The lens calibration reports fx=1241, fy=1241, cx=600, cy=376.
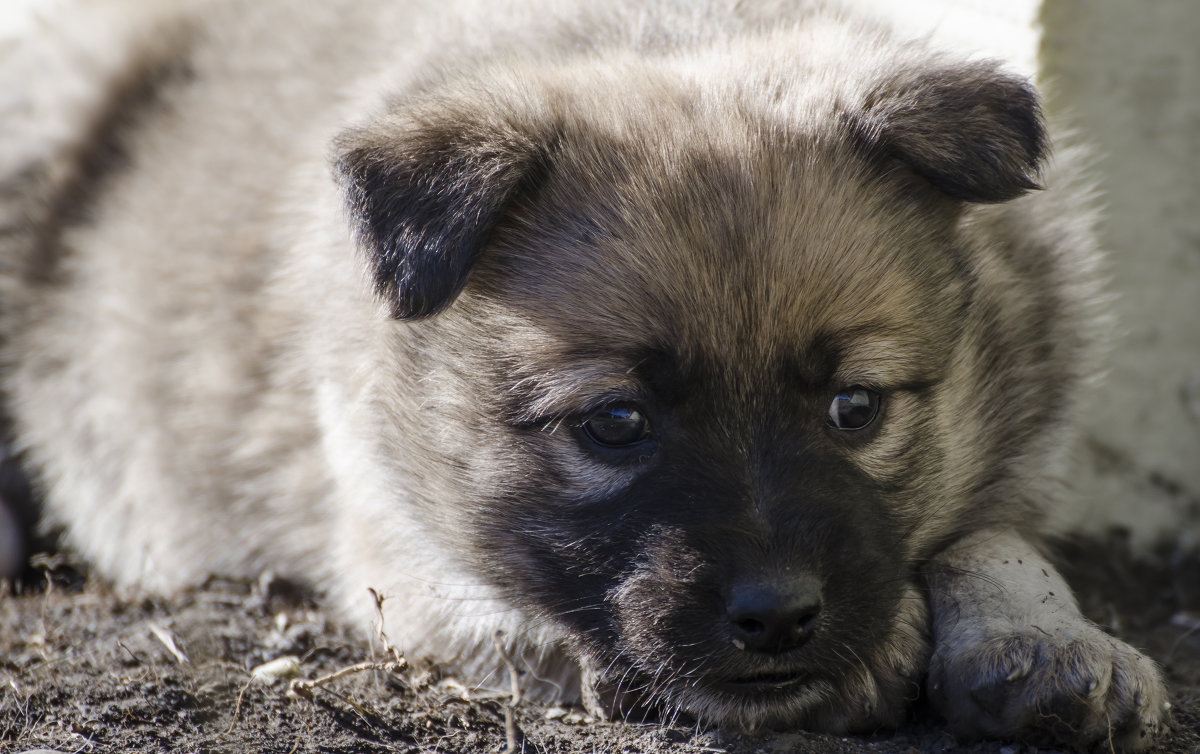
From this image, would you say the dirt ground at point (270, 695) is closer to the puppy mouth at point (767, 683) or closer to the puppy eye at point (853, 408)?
the puppy mouth at point (767, 683)

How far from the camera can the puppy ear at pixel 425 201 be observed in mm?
2900

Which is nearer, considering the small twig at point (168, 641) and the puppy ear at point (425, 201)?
the puppy ear at point (425, 201)

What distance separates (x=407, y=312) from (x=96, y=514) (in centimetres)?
268

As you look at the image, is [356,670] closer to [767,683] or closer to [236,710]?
Answer: [236,710]

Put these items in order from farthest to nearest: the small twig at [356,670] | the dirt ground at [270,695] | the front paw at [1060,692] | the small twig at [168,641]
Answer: the small twig at [168,641] → the small twig at [356,670] → the dirt ground at [270,695] → the front paw at [1060,692]

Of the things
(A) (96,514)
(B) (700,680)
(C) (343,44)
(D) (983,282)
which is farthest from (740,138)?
(A) (96,514)

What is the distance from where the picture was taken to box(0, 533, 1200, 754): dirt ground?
2.95 meters

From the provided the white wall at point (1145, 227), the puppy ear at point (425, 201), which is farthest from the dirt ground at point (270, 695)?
the puppy ear at point (425, 201)

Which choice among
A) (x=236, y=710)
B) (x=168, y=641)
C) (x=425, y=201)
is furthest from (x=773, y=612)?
(x=168, y=641)

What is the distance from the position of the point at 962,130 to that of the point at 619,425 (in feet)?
3.75

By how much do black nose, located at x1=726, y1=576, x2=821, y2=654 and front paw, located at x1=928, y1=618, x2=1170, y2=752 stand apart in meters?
0.48

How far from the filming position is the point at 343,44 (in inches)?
187

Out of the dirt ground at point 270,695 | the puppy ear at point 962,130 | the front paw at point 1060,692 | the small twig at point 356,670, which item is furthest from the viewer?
the small twig at point 356,670

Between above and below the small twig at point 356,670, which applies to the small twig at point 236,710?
above
